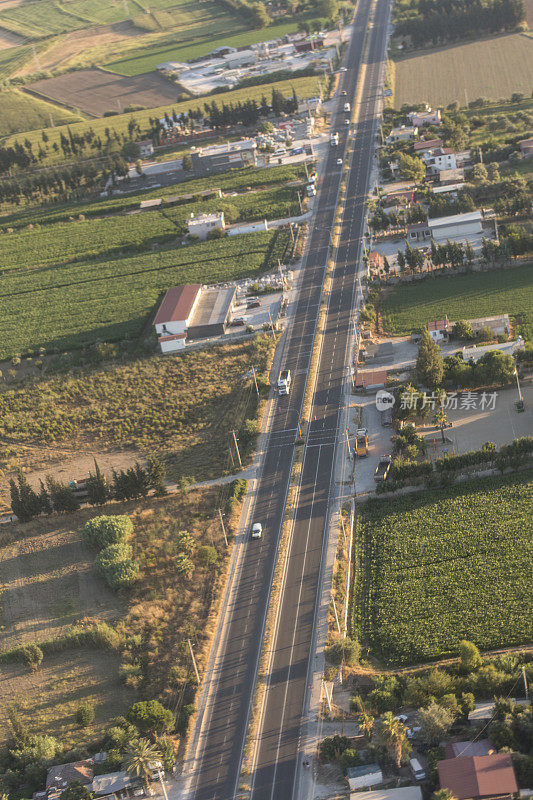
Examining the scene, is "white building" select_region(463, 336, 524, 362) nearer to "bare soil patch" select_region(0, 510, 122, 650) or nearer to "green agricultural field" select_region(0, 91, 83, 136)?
"bare soil patch" select_region(0, 510, 122, 650)

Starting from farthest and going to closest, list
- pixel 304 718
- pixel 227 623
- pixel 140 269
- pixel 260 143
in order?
pixel 260 143
pixel 140 269
pixel 227 623
pixel 304 718

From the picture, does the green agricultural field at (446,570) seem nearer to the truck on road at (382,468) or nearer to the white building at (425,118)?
the truck on road at (382,468)

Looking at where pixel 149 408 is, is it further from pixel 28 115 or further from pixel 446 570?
pixel 28 115

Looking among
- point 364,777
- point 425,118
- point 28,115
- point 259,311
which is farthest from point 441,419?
point 28,115

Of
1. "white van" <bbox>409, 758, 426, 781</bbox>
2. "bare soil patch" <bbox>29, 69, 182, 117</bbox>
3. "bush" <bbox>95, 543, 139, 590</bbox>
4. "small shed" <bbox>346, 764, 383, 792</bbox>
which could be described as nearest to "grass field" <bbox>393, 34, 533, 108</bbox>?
"bare soil patch" <bbox>29, 69, 182, 117</bbox>

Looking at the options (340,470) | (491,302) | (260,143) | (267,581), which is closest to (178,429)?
(340,470)

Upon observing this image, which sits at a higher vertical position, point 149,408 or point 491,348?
point 149,408

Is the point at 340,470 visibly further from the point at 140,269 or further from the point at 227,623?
the point at 140,269
